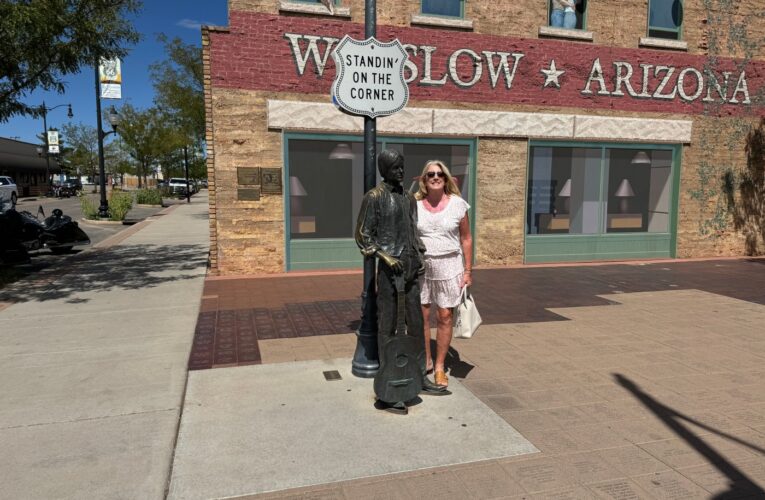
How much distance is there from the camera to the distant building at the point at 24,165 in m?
47.8

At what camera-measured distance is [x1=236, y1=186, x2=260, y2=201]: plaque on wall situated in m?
9.41

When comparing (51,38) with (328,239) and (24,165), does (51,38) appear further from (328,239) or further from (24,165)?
(24,165)

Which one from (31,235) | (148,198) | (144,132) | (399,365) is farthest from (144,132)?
(399,365)

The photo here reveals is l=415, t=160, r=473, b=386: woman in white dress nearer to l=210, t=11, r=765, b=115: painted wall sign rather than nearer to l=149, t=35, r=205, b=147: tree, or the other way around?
l=210, t=11, r=765, b=115: painted wall sign

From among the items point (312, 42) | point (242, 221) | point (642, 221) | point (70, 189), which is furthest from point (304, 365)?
point (70, 189)

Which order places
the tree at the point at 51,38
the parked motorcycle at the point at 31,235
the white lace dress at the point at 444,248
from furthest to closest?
the parked motorcycle at the point at 31,235 → the tree at the point at 51,38 → the white lace dress at the point at 444,248

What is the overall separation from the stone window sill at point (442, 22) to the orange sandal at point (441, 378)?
7417 mm

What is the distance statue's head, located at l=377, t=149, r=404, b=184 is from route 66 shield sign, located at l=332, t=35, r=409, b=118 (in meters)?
0.61

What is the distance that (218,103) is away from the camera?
9.12m

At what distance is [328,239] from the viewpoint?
10.2 m

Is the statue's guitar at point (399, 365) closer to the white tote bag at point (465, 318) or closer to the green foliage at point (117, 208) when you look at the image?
the white tote bag at point (465, 318)

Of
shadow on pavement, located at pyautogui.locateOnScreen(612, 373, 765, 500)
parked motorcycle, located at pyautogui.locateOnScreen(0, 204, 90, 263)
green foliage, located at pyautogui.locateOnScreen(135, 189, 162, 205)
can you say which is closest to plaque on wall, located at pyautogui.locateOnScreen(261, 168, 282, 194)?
parked motorcycle, located at pyautogui.locateOnScreen(0, 204, 90, 263)

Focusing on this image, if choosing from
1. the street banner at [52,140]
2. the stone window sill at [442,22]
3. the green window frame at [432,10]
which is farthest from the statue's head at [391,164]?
the street banner at [52,140]

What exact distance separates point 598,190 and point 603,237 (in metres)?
1.01
